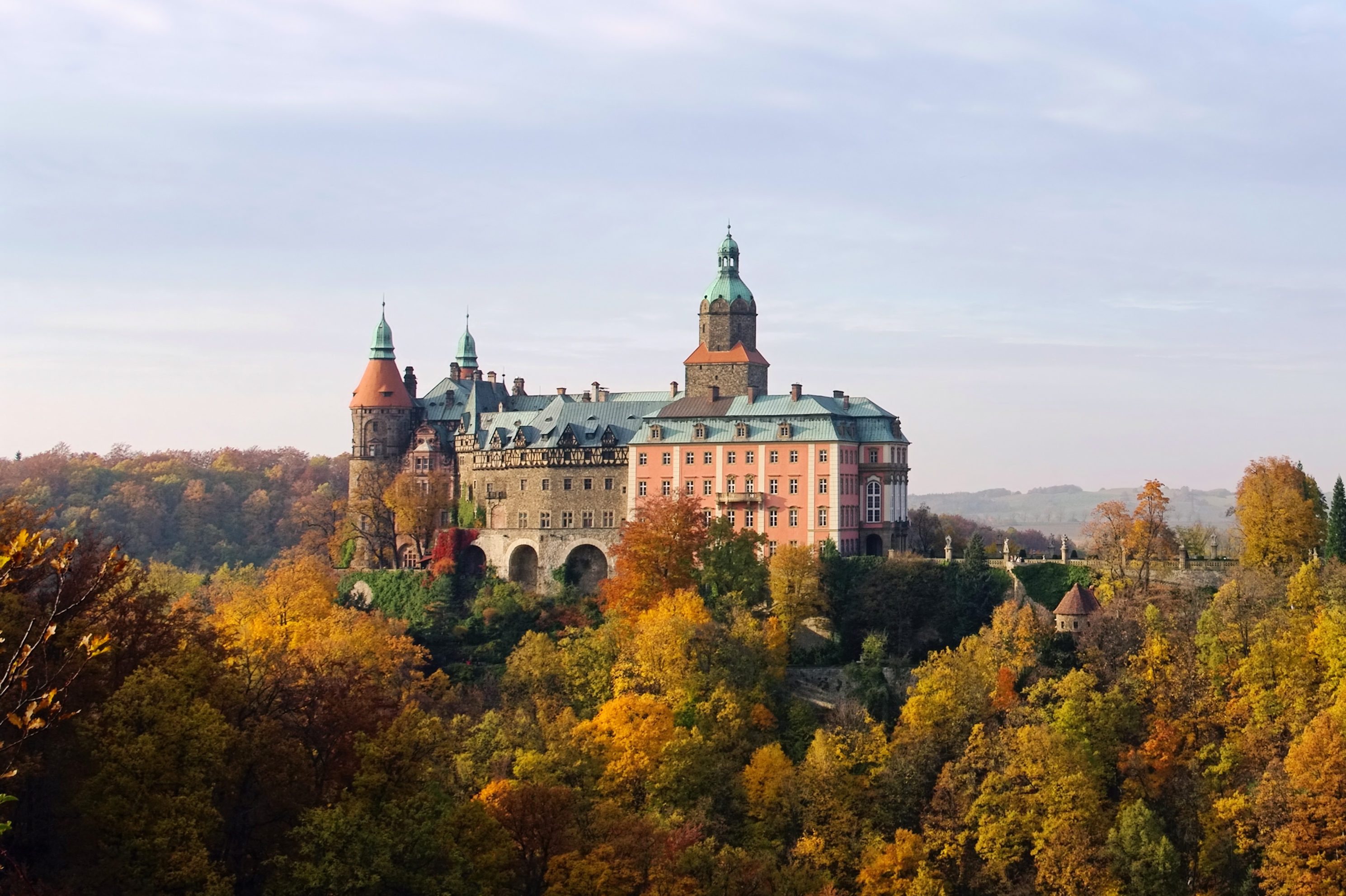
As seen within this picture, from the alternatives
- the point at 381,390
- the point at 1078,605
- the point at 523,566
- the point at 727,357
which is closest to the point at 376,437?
the point at 381,390

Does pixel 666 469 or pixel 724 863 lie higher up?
pixel 666 469

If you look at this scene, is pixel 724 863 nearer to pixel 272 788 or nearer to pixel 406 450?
pixel 272 788

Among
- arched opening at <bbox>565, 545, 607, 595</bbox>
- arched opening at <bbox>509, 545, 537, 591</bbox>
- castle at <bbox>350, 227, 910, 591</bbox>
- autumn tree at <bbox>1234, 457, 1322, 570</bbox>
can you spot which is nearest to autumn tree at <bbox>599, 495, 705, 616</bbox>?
castle at <bbox>350, 227, 910, 591</bbox>

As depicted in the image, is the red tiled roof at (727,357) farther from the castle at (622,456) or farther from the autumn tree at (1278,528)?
the autumn tree at (1278,528)

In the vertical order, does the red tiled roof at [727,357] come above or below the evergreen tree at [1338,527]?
above

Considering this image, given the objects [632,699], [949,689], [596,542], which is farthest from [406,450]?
[949,689]

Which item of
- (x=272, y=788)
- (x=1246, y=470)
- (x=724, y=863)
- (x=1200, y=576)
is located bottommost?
(x=724, y=863)

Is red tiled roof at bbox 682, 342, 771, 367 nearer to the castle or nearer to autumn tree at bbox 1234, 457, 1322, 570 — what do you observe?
the castle

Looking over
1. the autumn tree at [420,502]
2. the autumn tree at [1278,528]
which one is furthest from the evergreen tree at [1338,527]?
the autumn tree at [420,502]
